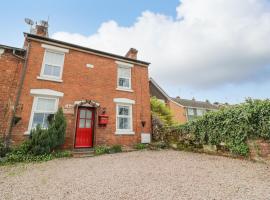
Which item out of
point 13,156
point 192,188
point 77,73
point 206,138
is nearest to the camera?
point 192,188

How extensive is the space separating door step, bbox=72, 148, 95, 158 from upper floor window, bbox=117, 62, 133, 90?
4672 millimetres

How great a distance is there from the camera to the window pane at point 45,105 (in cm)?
904

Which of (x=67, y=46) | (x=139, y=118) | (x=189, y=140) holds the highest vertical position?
(x=67, y=46)

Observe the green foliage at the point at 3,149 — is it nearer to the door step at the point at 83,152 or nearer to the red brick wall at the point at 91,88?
the red brick wall at the point at 91,88

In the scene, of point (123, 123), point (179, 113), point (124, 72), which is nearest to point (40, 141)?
point (123, 123)

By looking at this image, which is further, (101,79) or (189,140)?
(101,79)

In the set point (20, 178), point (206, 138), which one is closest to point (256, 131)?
point (206, 138)

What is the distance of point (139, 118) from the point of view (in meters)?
11.6

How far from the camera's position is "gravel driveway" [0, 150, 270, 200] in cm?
384

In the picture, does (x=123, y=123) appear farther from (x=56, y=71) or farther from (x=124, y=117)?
(x=56, y=71)

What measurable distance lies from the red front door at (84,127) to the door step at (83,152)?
387 millimetres

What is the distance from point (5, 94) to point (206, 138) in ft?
33.4

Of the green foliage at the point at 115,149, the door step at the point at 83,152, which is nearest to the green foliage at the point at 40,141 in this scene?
the door step at the point at 83,152

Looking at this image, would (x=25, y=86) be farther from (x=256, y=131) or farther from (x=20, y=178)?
(x=256, y=131)
